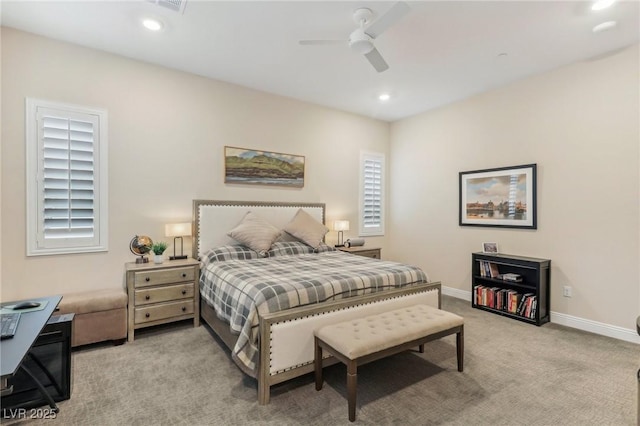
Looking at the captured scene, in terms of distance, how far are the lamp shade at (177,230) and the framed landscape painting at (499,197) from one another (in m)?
4.08

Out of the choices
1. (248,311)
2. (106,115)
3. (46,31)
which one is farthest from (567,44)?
(46,31)

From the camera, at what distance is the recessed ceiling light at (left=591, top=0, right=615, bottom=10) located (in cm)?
262

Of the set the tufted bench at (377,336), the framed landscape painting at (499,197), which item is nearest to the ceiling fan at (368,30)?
the tufted bench at (377,336)

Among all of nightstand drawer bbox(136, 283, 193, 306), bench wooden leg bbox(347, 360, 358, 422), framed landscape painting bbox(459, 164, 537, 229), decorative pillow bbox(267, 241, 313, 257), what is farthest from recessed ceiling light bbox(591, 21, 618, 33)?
nightstand drawer bbox(136, 283, 193, 306)

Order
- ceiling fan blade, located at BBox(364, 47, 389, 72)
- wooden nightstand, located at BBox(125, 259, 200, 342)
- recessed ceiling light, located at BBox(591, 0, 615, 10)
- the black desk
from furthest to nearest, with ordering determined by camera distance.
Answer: wooden nightstand, located at BBox(125, 259, 200, 342), ceiling fan blade, located at BBox(364, 47, 389, 72), recessed ceiling light, located at BBox(591, 0, 615, 10), the black desk

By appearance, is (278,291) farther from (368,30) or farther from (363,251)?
(363,251)

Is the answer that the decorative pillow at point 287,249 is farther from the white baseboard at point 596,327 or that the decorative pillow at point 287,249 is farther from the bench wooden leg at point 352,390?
the white baseboard at point 596,327

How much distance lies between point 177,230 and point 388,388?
2.89m

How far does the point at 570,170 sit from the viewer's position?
378 cm

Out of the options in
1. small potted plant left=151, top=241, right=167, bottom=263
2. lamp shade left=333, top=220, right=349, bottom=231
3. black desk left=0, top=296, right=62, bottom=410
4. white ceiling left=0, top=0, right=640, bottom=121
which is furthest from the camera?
lamp shade left=333, top=220, right=349, bottom=231

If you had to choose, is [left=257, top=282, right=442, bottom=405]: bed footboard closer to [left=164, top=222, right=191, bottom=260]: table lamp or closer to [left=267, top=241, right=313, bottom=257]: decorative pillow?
[left=267, top=241, right=313, bottom=257]: decorative pillow

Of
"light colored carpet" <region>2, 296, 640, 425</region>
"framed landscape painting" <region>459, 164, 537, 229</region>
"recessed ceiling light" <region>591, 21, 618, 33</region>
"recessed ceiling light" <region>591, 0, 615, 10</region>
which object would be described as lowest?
"light colored carpet" <region>2, 296, 640, 425</region>

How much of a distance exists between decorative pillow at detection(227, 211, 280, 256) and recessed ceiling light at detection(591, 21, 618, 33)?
4.08 meters

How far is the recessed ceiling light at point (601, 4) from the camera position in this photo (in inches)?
103
